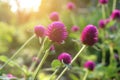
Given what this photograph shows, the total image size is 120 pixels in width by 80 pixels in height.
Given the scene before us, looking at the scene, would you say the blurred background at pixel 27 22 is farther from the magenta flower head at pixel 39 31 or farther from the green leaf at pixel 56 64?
the green leaf at pixel 56 64

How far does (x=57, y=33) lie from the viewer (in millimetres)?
1208

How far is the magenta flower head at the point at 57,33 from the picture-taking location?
1206 millimetres

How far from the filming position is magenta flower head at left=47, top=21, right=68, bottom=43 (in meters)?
1.21

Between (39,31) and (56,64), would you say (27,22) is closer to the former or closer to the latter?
(39,31)

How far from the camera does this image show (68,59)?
1.33 m

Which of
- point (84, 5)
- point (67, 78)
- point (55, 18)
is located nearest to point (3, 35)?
point (55, 18)

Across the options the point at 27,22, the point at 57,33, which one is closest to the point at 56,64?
the point at 57,33

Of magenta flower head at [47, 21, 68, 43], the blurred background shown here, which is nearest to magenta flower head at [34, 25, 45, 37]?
magenta flower head at [47, 21, 68, 43]

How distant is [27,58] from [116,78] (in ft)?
5.61

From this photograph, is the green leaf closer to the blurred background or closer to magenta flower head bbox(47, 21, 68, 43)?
magenta flower head bbox(47, 21, 68, 43)

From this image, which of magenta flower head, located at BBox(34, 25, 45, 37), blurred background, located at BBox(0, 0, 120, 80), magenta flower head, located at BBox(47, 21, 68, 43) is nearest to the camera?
magenta flower head, located at BBox(47, 21, 68, 43)

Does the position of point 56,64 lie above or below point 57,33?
below

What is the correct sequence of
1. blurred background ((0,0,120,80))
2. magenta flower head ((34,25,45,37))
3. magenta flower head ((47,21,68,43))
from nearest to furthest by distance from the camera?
magenta flower head ((47,21,68,43))
magenta flower head ((34,25,45,37))
blurred background ((0,0,120,80))

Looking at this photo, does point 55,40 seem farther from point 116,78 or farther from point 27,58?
point 27,58
